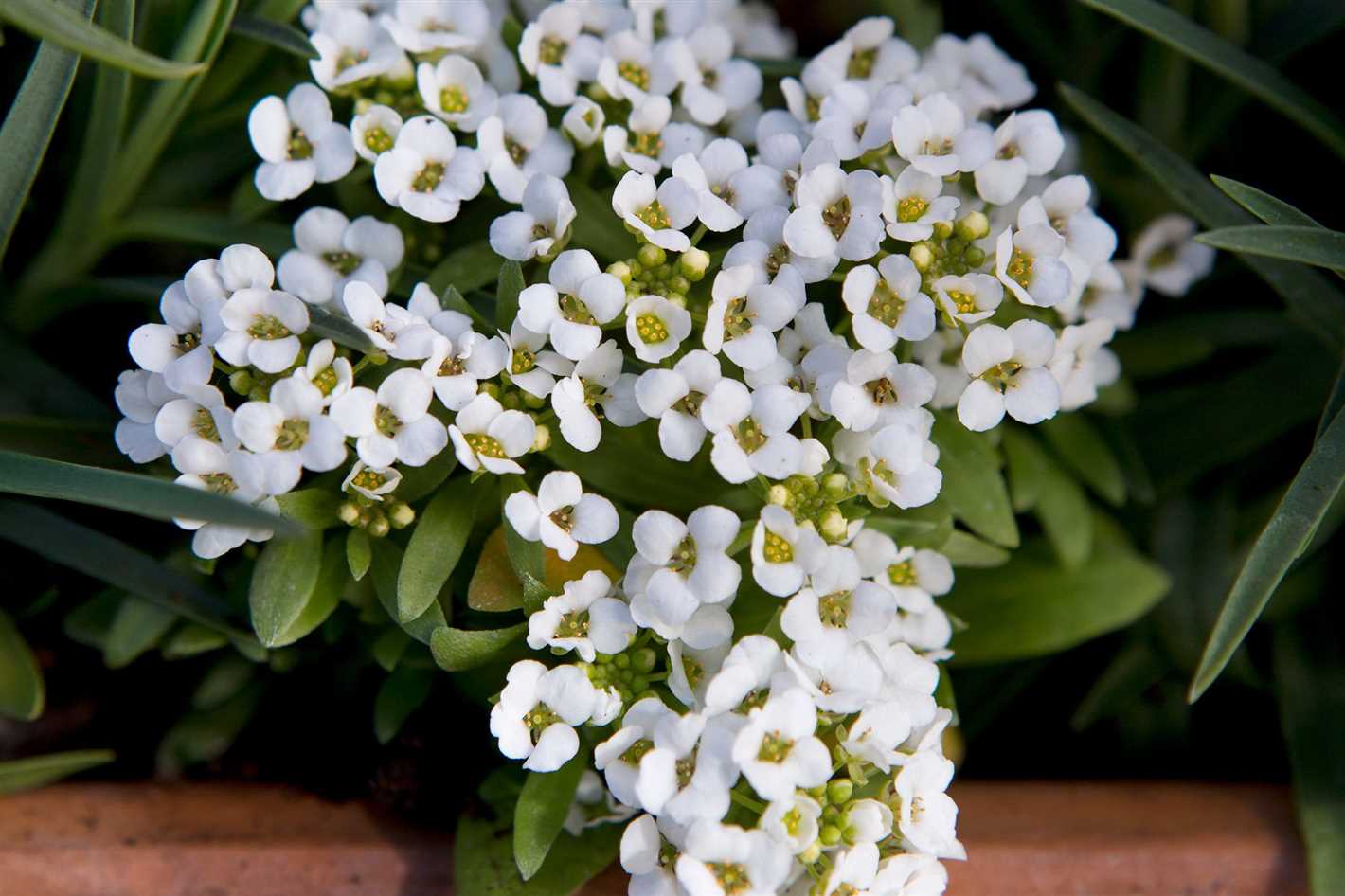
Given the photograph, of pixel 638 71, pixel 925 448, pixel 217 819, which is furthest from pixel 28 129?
pixel 925 448

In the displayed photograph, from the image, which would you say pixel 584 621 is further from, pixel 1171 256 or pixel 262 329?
pixel 1171 256

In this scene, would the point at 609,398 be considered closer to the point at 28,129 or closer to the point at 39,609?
the point at 28,129

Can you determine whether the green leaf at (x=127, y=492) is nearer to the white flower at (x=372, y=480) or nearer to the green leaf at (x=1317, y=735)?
the white flower at (x=372, y=480)

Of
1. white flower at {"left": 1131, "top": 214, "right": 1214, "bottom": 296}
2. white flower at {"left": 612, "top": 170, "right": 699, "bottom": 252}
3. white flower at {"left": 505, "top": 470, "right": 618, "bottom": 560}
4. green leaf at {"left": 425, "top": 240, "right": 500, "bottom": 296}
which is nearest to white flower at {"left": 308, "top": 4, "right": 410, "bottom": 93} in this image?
green leaf at {"left": 425, "top": 240, "right": 500, "bottom": 296}

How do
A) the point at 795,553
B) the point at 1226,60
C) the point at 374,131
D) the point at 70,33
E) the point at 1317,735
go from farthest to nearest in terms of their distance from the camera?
the point at 1317,735 < the point at 1226,60 < the point at 374,131 < the point at 795,553 < the point at 70,33

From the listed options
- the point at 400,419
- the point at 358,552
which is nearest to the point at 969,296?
the point at 400,419

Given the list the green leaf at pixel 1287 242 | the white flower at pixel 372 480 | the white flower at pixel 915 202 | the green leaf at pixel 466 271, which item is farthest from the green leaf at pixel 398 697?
the green leaf at pixel 1287 242
